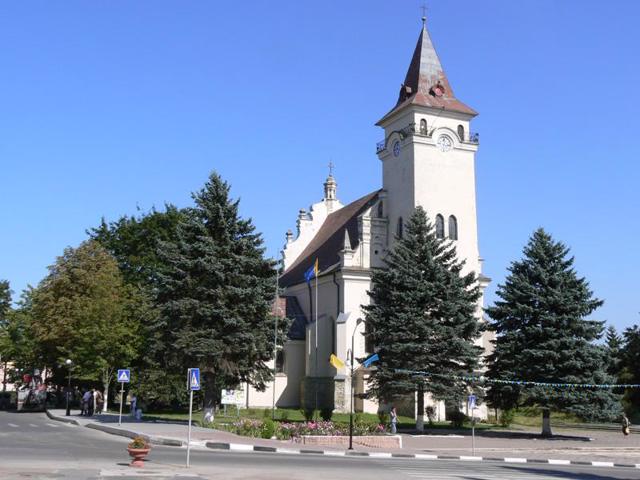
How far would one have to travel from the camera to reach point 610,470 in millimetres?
21188

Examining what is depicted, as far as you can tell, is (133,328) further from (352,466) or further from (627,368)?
(627,368)

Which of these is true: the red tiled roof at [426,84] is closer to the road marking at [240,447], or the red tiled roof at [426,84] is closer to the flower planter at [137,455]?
the road marking at [240,447]

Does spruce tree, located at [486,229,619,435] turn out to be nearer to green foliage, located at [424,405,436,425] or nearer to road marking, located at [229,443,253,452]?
green foliage, located at [424,405,436,425]

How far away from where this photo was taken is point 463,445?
29125 mm

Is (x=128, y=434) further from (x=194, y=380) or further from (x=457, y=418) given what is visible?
(x=457, y=418)

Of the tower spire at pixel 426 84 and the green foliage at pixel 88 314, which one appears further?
the tower spire at pixel 426 84

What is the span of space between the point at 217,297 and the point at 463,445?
12.8 m

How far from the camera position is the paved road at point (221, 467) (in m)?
15.0

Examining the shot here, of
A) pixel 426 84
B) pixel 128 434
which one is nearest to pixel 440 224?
pixel 426 84

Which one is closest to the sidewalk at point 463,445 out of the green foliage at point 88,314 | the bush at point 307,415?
the bush at point 307,415

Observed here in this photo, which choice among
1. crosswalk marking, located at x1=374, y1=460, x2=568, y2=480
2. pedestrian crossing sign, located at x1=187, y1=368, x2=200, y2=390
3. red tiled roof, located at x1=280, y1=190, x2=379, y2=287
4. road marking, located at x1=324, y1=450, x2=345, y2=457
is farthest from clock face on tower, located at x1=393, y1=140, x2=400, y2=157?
pedestrian crossing sign, located at x1=187, y1=368, x2=200, y2=390

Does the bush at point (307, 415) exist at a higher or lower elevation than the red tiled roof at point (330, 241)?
lower

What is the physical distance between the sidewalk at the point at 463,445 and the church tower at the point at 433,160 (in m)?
16.7

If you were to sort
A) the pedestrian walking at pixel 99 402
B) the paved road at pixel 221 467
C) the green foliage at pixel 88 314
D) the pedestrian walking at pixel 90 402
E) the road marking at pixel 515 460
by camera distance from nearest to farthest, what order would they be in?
the paved road at pixel 221 467
the road marking at pixel 515 460
the pedestrian walking at pixel 90 402
the pedestrian walking at pixel 99 402
the green foliage at pixel 88 314
